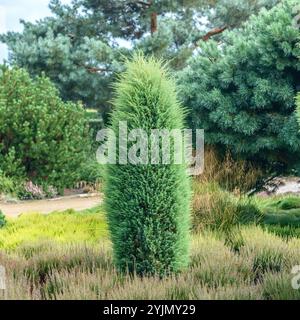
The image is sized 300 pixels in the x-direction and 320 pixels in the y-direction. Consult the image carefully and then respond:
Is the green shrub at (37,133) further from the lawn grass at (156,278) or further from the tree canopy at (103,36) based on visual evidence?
the lawn grass at (156,278)

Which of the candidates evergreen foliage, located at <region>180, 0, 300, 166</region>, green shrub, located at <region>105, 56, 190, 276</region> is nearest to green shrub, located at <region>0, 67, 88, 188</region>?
evergreen foliage, located at <region>180, 0, 300, 166</region>

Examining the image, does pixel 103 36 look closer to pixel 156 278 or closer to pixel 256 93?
pixel 256 93

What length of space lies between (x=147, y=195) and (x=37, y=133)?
850 centimetres

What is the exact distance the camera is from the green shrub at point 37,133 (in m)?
13.3

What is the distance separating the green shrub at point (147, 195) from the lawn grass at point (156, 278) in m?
0.21

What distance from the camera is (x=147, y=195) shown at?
5.14 m

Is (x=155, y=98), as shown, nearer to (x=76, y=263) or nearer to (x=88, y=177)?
(x=76, y=263)

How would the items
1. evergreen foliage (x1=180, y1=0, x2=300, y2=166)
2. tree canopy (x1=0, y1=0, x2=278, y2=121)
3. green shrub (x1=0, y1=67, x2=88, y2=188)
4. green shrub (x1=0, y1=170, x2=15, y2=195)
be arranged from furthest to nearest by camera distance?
1. tree canopy (x1=0, y1=0, x2=278, y2=121)
2. green shrub (x1=0, y1=67, x2=88, y2=188)
3. green shrub (x1=0, y1=170, x2=15, y2=195)
4. evergreen foliage (x1=180, y1=0, x2=300, y2=166)

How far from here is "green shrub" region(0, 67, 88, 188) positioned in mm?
13344

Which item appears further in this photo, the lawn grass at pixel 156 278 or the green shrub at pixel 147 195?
the green shrub at pixel 147 195

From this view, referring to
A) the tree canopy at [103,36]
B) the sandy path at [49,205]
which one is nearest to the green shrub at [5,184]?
the sandy path at [49,205]

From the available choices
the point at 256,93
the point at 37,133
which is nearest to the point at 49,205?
the point at 37,133

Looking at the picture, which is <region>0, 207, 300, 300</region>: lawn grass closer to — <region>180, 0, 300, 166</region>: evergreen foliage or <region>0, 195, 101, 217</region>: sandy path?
<region>180, 0, 300, 166</region>: evergreen foliage

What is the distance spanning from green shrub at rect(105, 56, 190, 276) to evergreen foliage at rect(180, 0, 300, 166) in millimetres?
4404
